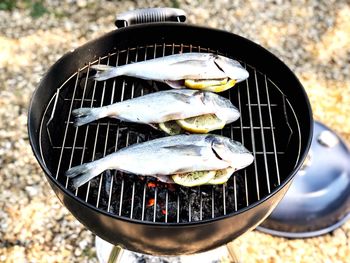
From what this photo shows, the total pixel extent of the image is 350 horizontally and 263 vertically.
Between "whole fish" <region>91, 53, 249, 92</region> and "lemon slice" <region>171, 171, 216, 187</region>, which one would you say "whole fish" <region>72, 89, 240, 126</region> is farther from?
"lemon slice" <region>171, 171, 216, 187</region>

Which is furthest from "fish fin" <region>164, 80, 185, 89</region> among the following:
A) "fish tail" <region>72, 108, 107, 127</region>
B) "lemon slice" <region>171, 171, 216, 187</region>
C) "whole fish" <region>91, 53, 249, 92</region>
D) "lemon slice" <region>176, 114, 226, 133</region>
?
"lemon slice" <region>171, 171, 216, 187</region>

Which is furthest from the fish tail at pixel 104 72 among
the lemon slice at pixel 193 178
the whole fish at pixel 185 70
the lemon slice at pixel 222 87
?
the lemon slice at pixel 193 178

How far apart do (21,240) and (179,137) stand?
1.66 meters

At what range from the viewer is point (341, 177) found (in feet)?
10.5

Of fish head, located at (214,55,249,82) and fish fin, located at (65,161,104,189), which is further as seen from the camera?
fish head, located at (214,55,249,82)

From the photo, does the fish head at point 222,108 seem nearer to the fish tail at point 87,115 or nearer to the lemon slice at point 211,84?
the lemon slice at point 211,84

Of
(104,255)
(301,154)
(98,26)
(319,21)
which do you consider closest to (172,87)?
(301,154)

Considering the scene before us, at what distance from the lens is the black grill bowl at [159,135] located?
1.90 metres

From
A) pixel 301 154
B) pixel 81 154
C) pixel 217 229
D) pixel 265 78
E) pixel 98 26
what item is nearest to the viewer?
pixel 217 229

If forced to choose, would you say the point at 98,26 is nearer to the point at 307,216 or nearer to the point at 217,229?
the point at 307,216

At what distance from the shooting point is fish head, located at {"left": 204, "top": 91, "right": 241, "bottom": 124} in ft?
7.47

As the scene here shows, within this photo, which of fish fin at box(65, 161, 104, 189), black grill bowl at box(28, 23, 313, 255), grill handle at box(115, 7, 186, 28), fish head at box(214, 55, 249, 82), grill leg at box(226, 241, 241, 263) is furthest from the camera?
grill leg at box(226, 241, 241, 263)

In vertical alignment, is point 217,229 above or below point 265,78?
below

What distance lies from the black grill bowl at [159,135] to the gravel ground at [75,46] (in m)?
1.07
